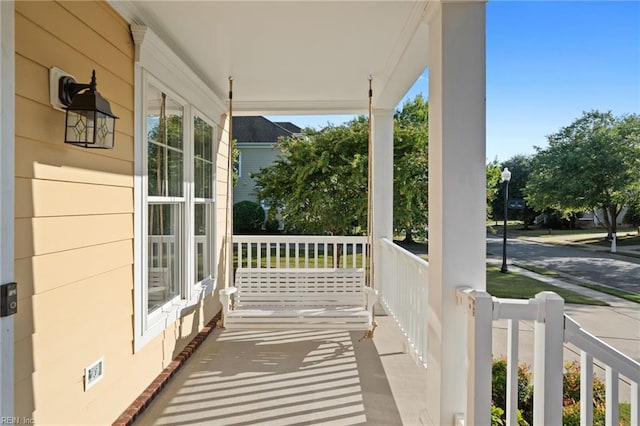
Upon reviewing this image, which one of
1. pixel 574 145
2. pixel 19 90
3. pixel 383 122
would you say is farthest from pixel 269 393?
pixel 574 145

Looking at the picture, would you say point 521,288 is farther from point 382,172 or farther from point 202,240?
point 202,240

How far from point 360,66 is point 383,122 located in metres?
1.40

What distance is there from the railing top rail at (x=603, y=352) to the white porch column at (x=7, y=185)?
2.12 m

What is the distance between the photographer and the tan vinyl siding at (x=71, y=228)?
1634mm

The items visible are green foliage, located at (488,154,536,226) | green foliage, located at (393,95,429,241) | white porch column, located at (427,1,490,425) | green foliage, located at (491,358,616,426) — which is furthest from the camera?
green foliage, located at (488,154,536,226)

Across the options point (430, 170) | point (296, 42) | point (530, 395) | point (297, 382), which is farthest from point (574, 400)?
point (296, 42)

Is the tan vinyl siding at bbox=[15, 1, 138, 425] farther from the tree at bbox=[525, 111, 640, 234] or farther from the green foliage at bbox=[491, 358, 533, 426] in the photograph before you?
the tree at bbox=[525, 111, 640, 234]

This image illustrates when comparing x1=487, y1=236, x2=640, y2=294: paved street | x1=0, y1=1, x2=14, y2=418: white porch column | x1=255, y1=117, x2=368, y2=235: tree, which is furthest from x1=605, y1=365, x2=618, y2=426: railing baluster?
x1=487, y1=236, x2=640, y2=294: paved street

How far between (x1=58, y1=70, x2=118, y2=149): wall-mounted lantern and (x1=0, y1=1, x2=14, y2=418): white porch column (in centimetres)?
33

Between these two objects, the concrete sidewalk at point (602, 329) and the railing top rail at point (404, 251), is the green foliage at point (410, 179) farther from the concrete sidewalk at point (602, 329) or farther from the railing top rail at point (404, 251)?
the concrete sidewalk at point (602, 329)

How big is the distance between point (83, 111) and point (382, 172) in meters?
3.68

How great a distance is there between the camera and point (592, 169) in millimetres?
13984

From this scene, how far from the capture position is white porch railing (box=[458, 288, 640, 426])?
4.97ft

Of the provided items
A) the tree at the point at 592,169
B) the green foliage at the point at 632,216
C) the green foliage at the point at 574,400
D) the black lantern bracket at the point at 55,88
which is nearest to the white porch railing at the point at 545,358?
the green foliage at the point at 574,400
